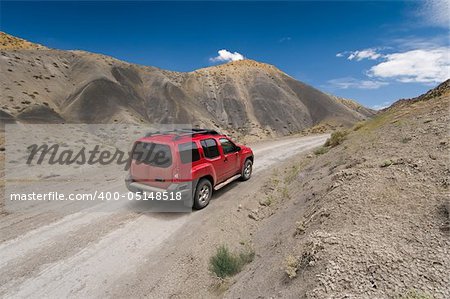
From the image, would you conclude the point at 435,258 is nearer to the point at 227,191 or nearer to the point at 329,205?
the point at 329,205

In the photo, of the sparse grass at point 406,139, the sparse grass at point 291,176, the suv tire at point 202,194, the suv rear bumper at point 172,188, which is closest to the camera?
the suv rear bumper at point 172,188

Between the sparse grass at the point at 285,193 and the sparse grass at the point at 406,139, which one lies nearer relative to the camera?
the sparse grass at the point at 406,139

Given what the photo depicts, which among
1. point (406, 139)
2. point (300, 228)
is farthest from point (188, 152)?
point (406, 139)

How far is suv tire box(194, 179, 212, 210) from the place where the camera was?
24.9ft

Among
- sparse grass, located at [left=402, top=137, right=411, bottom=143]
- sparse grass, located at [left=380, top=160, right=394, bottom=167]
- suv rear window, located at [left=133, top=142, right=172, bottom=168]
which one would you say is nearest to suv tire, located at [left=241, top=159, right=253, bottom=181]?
suv rear window, located at [left=133, top=142, right=172, bottom=168]

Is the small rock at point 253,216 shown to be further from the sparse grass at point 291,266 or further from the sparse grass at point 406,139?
the sparse grass at point 406,139

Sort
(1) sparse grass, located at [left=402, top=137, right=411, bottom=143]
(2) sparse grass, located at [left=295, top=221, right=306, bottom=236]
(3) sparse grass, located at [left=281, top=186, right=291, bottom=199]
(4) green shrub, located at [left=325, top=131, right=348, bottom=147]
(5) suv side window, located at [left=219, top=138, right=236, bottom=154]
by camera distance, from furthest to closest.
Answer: (4) green shrub, located at [left=325, top=131, right=348, bottom=147] → (5) suv side window, located at [left=219, top=138, right=236, bottom=154] → (3) sparse grass, located at [left=281, top=186, right=291, bottom=199] → (1) sparse grass, located at [left=402, top=137, right=411, bottom=143] → (2) sparse grass, located at [left=295, top=221, right=306, bottom=236]

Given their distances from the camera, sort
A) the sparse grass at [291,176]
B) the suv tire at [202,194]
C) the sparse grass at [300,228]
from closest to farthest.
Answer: the sparse grass at [300,228], the suv tire at [202,194], the sparse grass at [291,176]

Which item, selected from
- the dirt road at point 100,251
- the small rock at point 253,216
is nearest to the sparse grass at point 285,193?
the small rock at point 253,216

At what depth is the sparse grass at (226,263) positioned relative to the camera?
495cm

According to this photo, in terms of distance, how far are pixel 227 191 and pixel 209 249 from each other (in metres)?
3.73

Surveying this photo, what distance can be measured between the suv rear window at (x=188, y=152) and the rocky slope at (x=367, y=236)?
2.59m

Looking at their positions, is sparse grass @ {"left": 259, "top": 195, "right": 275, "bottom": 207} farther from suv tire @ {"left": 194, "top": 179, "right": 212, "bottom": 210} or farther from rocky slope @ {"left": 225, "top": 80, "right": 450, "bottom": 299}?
suv tire @ {"left": 194, "top": 179, "right": 212, "bottom": 210}

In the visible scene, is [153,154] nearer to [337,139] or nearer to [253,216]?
[253,216]
